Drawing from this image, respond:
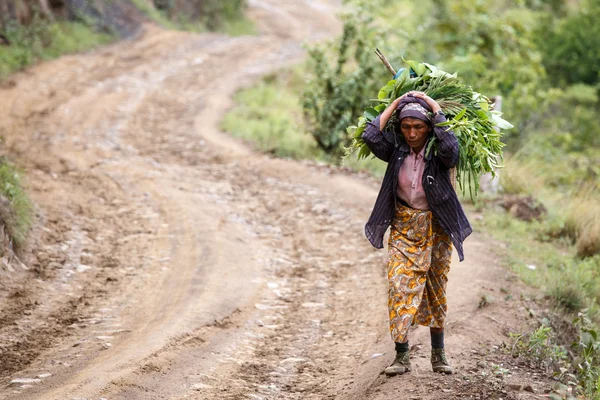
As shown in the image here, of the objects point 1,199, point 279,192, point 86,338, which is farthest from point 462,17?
point 86,338

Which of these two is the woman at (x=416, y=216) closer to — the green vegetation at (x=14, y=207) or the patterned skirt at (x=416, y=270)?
the patterned skirt at (x=416, y=270)

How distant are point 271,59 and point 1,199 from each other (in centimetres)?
1489

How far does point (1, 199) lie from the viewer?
24.4 feet

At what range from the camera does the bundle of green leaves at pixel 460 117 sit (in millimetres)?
4754

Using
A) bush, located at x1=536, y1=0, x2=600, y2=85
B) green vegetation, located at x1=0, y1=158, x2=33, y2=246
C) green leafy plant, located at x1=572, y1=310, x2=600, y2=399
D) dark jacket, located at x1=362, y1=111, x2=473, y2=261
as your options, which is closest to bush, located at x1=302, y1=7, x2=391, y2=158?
green vegetation, located at x1=0, y1=158, x2=33, y2=246

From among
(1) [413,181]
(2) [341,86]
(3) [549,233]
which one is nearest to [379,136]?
(1) [413,181]

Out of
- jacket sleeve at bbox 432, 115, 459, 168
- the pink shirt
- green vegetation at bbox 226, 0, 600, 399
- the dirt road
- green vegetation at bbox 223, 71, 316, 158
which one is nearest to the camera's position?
jacket sleeve at bbox 432, 115, 459, 168

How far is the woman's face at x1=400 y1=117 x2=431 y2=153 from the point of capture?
4621mm

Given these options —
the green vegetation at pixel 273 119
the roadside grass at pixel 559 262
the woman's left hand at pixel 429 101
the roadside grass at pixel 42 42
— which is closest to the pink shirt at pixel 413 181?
the woman's left hand at pixel 429 101

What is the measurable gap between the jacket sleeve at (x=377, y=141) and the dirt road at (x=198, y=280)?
1525 mm

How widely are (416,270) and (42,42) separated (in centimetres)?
1566

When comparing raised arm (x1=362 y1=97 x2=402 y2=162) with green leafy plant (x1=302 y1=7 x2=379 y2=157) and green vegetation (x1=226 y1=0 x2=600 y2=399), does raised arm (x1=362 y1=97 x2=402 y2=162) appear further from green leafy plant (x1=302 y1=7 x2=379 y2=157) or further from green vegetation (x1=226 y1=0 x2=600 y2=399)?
green leafy plant (x1=302 y1=7 x2=379 y2=157)

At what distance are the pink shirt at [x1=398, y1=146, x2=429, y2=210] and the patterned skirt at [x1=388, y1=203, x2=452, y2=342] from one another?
6cm

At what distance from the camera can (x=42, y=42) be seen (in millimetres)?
17859
